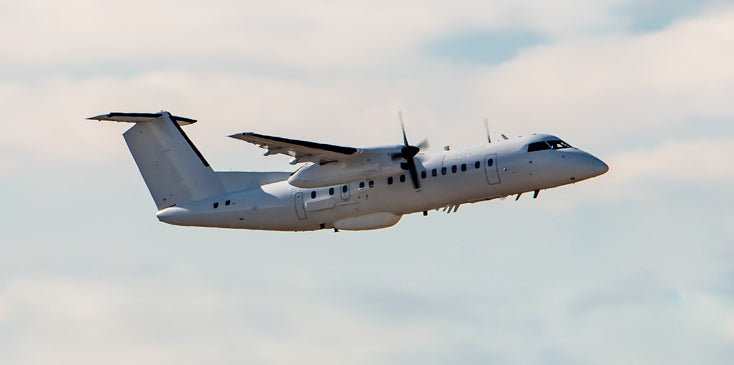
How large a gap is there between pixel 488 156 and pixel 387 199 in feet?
11.2

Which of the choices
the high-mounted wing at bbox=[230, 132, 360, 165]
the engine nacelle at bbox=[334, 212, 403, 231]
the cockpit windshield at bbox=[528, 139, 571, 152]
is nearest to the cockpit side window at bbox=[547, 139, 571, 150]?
the cockpit windshield at bbox=[528, 139, 571, 152]

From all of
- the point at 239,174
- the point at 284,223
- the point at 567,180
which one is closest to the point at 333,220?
the point at 284,223

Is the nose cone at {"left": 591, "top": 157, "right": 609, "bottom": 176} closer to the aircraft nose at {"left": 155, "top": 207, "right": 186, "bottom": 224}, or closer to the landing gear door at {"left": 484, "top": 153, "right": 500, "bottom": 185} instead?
the landing gear door at {"left": 484, "top": 153, "right": 500, "bottom": 185}

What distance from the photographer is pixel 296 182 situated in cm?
3619

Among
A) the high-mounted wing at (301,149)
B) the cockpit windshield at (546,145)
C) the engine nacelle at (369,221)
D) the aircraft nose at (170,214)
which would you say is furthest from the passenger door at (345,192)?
the aircraft nose at (170,214)

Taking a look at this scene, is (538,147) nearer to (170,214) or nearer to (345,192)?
(345,192)

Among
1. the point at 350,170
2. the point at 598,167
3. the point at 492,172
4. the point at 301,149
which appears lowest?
the point at 598,167

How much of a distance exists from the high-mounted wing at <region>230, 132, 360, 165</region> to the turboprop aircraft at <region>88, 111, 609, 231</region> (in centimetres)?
3

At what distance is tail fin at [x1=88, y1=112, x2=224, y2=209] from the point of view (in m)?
39.7

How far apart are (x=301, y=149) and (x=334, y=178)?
4.27 feet

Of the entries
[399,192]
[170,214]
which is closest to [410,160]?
[399,192]

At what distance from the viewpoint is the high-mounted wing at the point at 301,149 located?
34844mm

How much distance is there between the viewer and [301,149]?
35.6 meters

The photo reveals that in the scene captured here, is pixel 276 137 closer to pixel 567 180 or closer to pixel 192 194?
pixel 192 194
